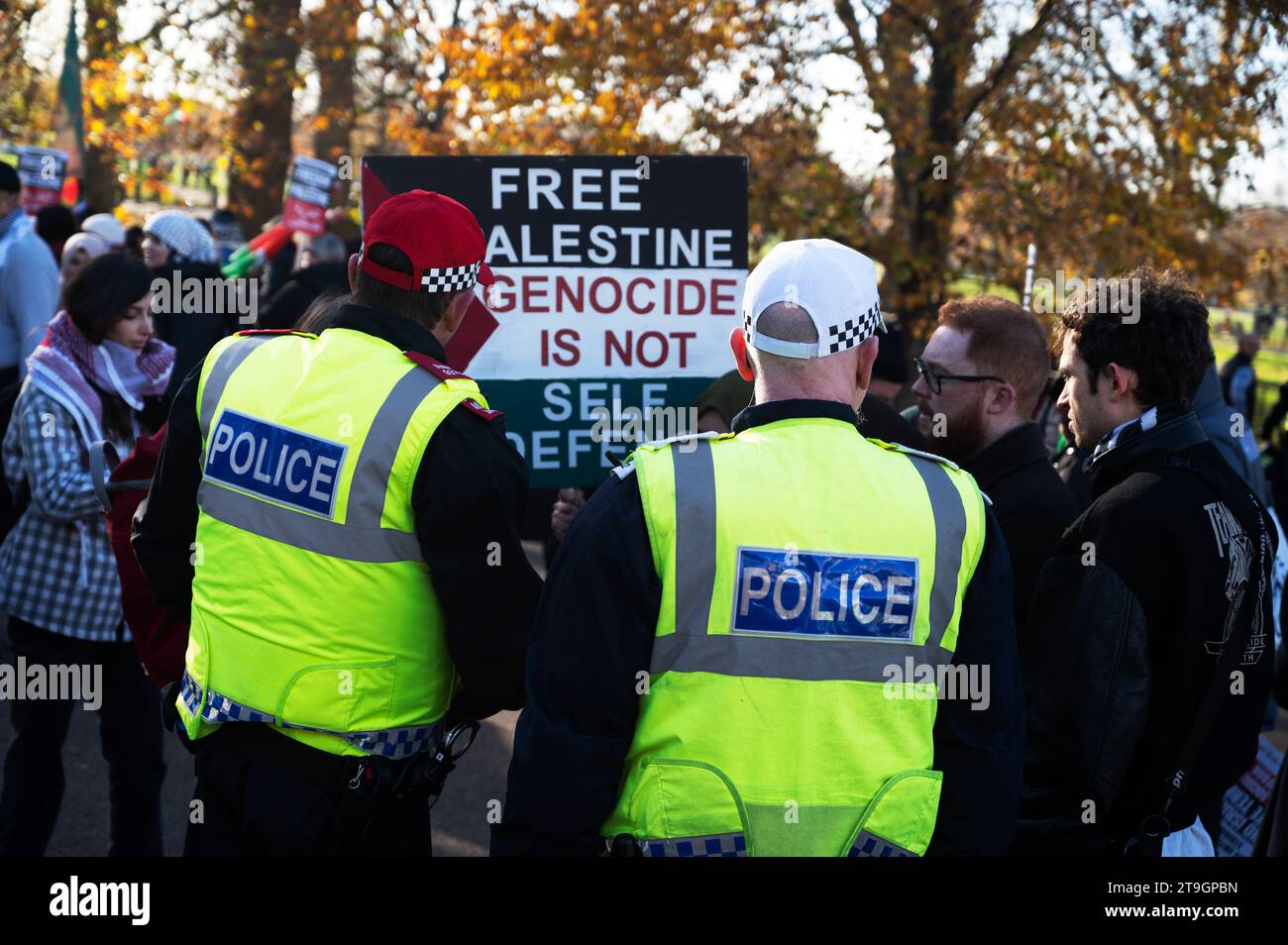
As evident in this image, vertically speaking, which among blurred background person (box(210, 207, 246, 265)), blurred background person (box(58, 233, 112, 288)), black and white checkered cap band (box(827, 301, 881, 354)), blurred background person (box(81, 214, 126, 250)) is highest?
blurred background person (box(210, 207, 246, 265))

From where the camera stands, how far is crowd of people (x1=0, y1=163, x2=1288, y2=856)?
79.5 inches

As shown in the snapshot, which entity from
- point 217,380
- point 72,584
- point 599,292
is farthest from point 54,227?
point 217,380

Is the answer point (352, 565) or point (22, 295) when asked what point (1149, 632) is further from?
point (22, 295)

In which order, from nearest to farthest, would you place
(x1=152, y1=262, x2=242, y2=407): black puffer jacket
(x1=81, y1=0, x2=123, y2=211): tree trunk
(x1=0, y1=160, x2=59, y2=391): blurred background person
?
(x1=152, y1=262, x2=242, y2=407): black puffer jacket
(x1=0, y1=160, x2=59, y2=391): blurred background person
(x1=81, y1=0, x2=123, y2=211): tree trunk

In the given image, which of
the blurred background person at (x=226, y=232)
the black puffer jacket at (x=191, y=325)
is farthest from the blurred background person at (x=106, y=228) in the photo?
the blurred background person at (x=226, y=232)

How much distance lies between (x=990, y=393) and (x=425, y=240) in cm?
164

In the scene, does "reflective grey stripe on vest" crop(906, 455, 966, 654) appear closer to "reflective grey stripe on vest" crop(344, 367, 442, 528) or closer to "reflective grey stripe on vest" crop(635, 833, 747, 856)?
"reflective grey stripe on vest" crop(635, 833, 747, 856)

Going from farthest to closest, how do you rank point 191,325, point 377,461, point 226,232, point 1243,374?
1. point 226,232
2. point 1243,374
3. point 191,325
4. point 377,461

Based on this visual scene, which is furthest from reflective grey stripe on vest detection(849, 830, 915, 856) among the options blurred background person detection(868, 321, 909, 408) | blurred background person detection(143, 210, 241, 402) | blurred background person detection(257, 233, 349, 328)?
blurred background person detection(257, 233, 349, 328)

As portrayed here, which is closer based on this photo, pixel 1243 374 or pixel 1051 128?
pixel 1051 128

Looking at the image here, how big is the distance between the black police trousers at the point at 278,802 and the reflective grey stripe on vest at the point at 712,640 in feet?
2.99

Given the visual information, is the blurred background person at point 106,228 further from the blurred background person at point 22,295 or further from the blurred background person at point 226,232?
the blurred background person at point 226,232

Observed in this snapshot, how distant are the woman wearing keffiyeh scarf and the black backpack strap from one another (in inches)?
112

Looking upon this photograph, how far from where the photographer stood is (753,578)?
6.59 feet
